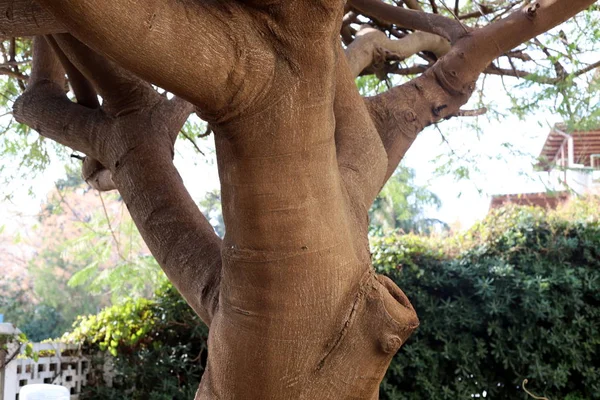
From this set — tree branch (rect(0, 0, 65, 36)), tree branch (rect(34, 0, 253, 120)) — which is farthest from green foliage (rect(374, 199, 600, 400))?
tree branch (rect(34, 0, 253, 120))

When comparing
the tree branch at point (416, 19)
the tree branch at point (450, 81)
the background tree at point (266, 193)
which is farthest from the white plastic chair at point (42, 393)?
the tree branch at point (416, 19)

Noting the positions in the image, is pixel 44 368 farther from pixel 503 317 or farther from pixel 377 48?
pixel 503 317

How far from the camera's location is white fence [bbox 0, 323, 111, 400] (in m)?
4.88

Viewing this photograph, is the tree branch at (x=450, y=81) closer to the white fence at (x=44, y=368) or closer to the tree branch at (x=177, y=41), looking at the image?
the tree branch at (x=177, y=41)

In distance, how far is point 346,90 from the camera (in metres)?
2.32

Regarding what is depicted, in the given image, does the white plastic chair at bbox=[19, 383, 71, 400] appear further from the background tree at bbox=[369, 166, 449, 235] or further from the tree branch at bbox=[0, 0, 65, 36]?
the background tree at bbox=[369, 166, 449, 235]

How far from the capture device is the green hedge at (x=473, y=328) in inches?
213

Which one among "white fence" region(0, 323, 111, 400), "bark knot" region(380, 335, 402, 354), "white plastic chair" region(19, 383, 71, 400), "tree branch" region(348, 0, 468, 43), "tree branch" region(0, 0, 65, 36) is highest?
"tree branch" region(348, 0, 468, 43)

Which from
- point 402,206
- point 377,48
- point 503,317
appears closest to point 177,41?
point 377,48

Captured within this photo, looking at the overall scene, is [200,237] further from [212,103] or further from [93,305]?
[93,305]

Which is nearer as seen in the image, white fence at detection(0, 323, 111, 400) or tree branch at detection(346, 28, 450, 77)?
tree branch at detection(346, 28, 450, 77)

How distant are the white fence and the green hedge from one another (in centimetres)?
16

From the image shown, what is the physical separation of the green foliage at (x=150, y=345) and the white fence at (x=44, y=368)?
12cm

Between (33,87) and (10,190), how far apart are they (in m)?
2.72
